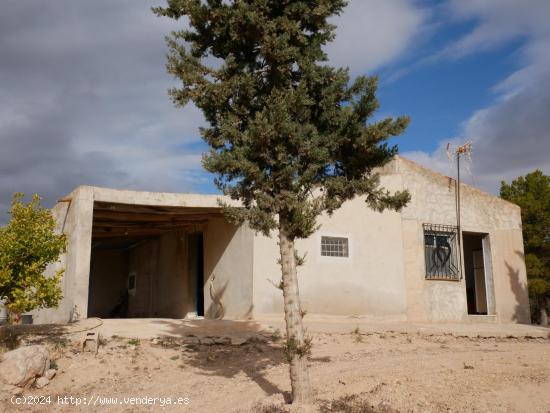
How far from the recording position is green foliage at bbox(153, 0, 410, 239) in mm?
7234

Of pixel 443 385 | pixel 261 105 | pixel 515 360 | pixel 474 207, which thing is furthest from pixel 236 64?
pixel 474 207

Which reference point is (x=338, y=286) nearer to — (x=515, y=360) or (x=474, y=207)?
(x=515, y=360)

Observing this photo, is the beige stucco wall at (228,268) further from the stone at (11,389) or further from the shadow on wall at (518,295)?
the shadow on wall at (518,295)

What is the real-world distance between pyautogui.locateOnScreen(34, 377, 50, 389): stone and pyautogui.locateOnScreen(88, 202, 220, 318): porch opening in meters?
5.10

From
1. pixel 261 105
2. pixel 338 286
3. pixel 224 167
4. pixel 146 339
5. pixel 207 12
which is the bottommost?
pixel 146 339

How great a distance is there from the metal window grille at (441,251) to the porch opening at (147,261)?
6.56 metres

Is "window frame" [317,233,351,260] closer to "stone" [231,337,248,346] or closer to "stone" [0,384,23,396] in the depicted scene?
"stone" [231,337,248,346]

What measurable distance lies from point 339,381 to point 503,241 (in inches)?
424

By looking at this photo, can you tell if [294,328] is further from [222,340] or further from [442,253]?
[442,253]

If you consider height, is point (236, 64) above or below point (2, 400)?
above

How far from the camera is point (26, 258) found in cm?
976

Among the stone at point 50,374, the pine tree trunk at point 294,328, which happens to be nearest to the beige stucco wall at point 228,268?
the stone at point 50,374

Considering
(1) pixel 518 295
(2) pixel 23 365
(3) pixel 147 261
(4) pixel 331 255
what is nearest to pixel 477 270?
(1) pixel 518 295

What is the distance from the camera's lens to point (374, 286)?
1432 cm
